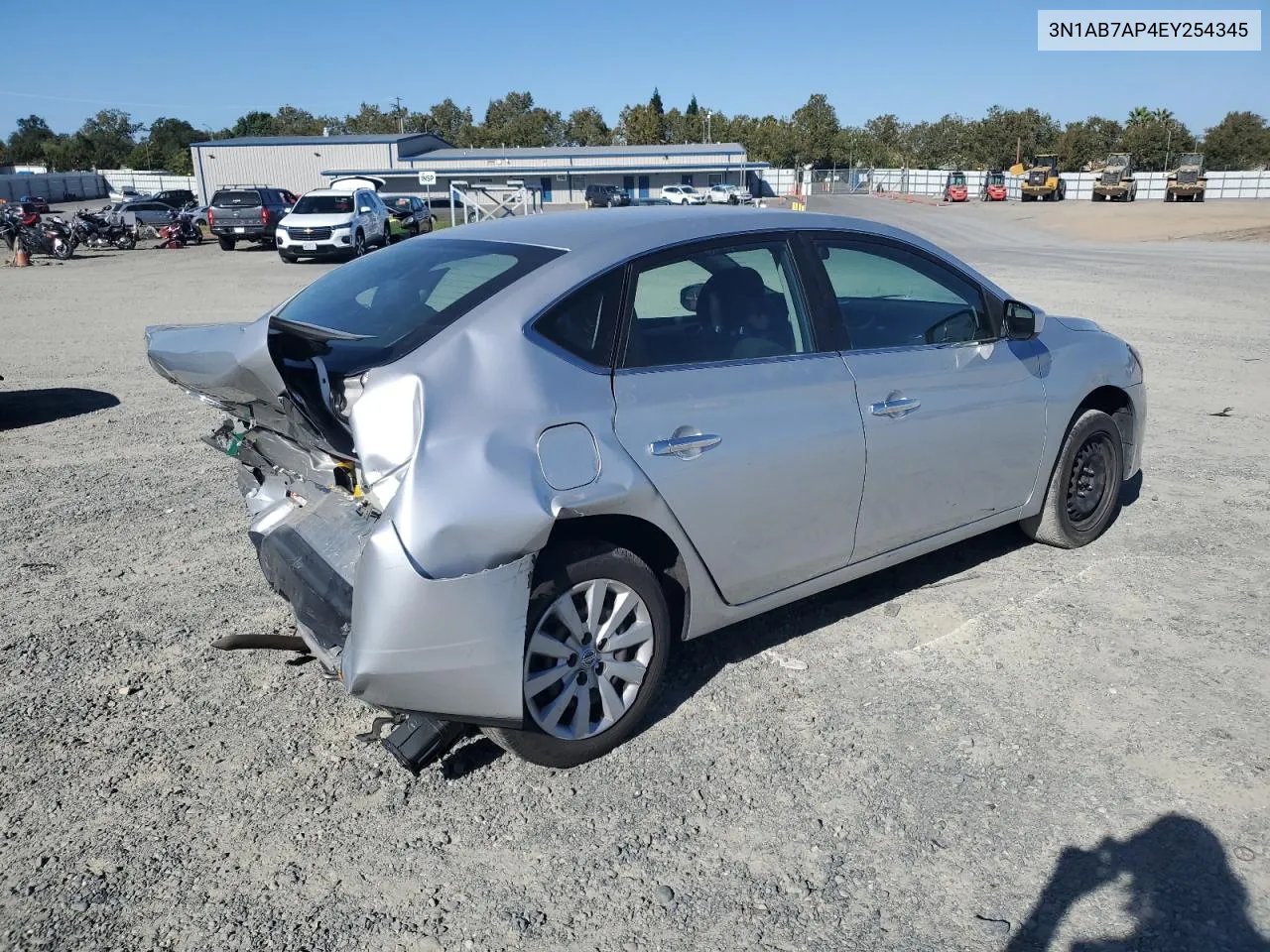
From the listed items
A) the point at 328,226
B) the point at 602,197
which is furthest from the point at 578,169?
the point at 328,226

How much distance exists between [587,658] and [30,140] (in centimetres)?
15905

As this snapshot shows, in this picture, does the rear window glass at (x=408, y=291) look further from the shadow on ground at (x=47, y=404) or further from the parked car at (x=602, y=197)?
the parked car at (x=602, y=197)

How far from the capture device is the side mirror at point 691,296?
3.81m

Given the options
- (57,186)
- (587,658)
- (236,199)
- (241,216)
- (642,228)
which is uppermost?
(57,186)

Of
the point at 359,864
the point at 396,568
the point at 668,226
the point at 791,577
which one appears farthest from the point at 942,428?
the point at 359,864

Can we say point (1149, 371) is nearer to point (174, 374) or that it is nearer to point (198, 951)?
point (174, 374)

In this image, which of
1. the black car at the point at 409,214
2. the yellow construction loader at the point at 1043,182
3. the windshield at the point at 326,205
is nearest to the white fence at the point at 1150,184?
the yellow construction loader at the point at 1043,182

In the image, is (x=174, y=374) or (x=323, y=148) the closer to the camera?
(x=174, y=374)

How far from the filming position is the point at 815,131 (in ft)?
331

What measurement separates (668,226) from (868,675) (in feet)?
6.28

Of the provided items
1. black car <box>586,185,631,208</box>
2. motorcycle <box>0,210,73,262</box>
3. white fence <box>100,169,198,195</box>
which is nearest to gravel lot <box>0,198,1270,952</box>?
motorcycle <box>0,210,73,262</box>

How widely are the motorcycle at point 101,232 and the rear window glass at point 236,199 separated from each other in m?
3.78

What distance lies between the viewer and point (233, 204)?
99.7 feet

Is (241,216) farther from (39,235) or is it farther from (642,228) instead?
(642,228)
